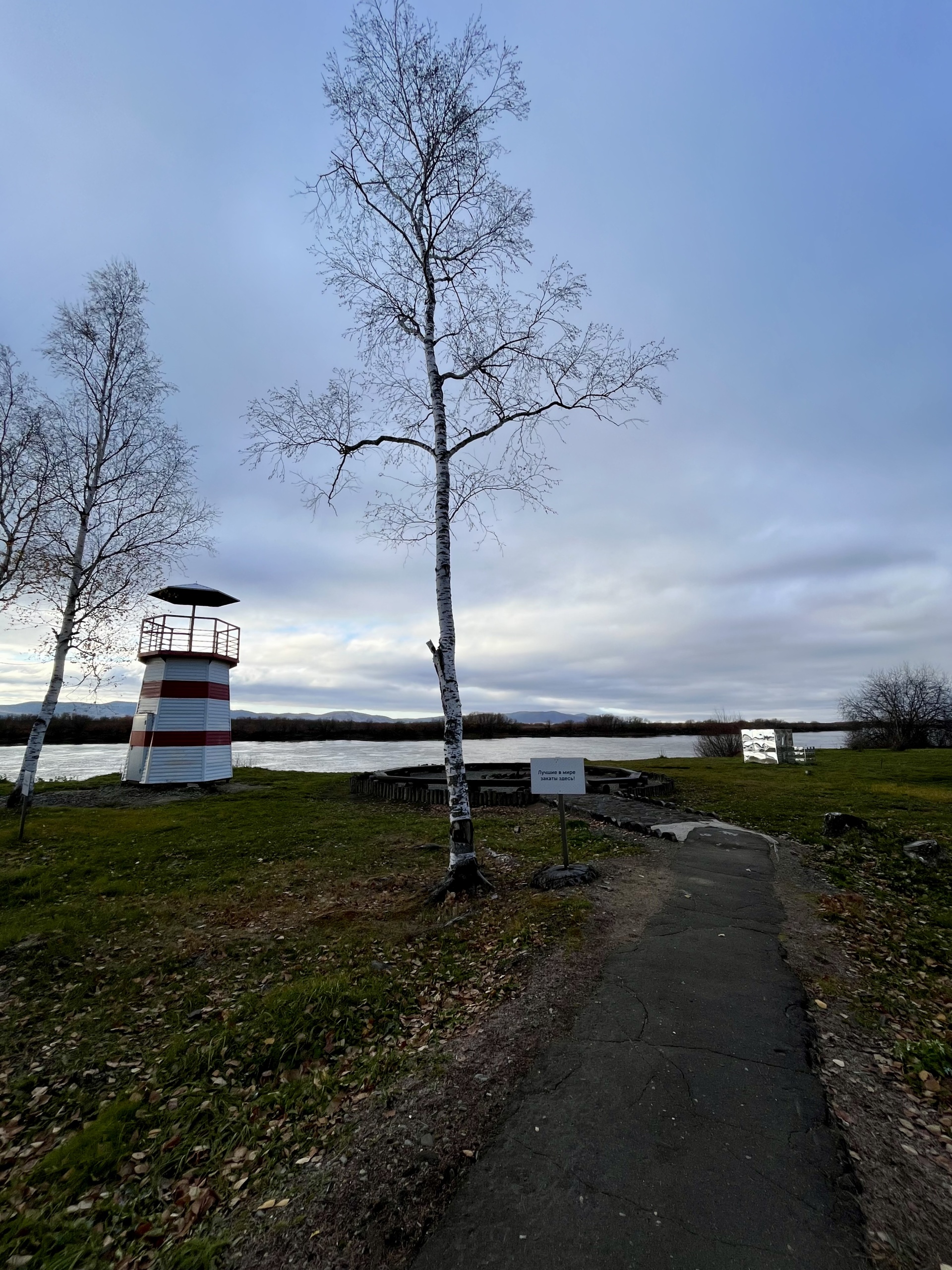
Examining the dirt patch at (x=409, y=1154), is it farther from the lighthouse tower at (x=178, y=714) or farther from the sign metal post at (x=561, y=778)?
the lighthouse tower at (x=178, y=714)

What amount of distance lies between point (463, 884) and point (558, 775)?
7.27 feet

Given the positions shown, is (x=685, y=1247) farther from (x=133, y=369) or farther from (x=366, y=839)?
(x=133, y=369)

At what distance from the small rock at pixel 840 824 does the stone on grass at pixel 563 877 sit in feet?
20.5

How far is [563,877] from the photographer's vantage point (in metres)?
8.52

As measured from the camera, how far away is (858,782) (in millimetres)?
21094

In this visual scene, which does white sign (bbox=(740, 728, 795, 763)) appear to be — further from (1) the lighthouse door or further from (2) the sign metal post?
(1) the lighthouse door

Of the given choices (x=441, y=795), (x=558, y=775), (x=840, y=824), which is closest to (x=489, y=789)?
(x=441, y=795)

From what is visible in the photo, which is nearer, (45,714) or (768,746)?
(45,714)

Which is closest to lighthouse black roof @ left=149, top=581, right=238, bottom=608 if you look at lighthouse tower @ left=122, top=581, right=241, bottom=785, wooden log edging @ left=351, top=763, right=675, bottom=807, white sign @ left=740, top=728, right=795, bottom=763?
lighthouse tower @ left=122, top=581, right=241, bottom=785

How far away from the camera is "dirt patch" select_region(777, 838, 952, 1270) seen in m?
2.80

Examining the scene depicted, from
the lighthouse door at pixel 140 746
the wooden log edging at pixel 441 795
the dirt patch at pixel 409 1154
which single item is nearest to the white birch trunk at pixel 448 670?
the dirt patch at pixel 409 1154

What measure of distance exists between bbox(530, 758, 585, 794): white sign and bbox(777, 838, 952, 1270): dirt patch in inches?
143

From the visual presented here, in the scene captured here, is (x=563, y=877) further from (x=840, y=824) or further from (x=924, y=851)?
(x=840, y=824)

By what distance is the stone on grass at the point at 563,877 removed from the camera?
843cm
